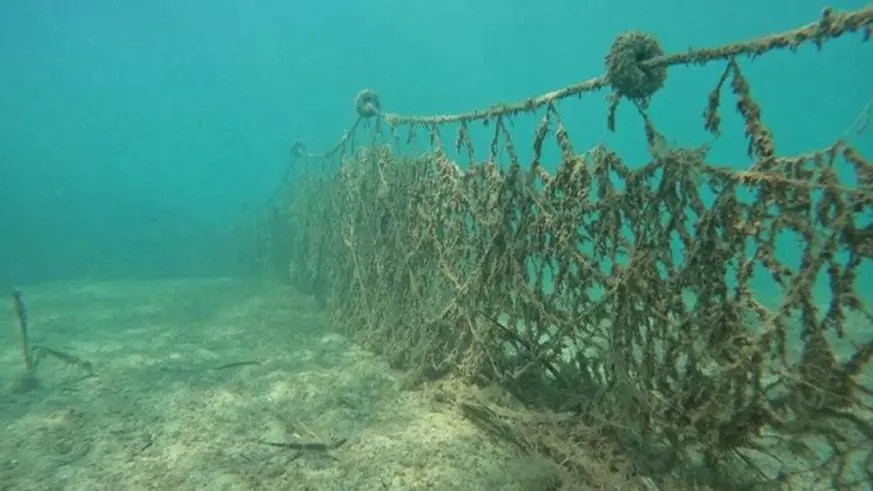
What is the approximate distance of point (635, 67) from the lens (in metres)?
3.30

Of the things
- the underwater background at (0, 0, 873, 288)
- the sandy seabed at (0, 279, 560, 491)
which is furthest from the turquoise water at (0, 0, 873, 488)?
the sandy seabed at (0, 279, 560, 491)

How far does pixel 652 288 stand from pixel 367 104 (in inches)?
239

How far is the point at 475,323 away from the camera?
16.8 ft

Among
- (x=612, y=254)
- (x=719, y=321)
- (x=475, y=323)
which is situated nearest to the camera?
(x=719, y=321)

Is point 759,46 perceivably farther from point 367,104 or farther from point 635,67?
point 367,104

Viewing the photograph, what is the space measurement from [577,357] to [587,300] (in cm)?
61

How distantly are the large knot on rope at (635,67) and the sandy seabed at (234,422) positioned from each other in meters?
2.65

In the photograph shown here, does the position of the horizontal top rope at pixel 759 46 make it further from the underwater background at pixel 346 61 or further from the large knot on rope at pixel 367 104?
the underwater background at pixel 346 61

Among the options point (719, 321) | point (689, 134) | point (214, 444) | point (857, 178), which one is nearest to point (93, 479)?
point (214, 444)

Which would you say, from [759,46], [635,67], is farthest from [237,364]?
[759,46]

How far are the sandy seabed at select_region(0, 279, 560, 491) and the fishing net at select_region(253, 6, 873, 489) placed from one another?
0.44 meters

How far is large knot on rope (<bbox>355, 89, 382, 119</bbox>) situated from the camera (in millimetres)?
8266

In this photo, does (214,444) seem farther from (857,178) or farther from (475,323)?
(857,178)

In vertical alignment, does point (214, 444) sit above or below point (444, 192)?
below
